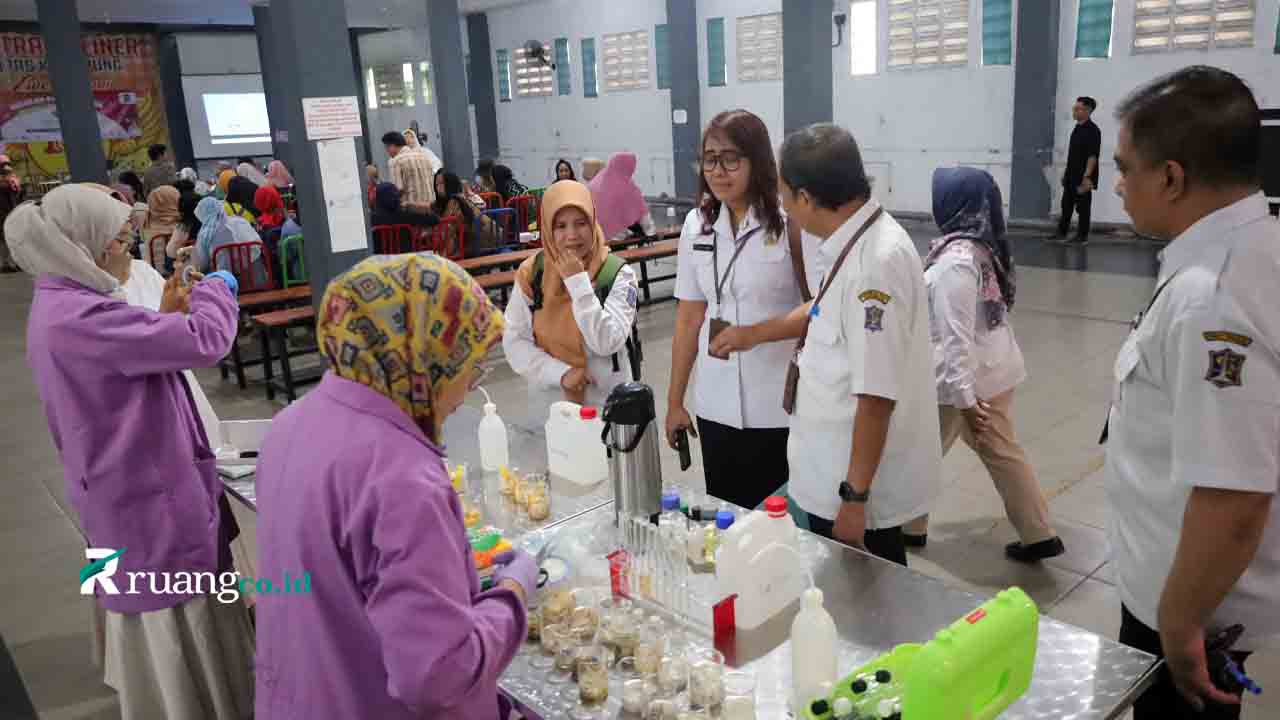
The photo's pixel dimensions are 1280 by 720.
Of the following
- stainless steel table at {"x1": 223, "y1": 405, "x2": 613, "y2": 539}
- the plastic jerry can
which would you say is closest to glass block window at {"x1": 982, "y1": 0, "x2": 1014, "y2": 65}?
stainless steel table at {"x1": 223, "y1": 405, "x2": 613, "y2": 539}

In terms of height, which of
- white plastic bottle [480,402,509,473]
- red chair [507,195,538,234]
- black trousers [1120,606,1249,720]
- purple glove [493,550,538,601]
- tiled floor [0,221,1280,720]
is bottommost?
tiled floor [0,221,1280,720]

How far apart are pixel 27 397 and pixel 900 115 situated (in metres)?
10.0

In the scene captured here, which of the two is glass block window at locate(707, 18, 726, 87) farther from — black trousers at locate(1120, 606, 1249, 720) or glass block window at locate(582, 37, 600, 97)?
black trousers at locate(1120, 606, 1249, 720)

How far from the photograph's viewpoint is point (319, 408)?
1228 millimetres

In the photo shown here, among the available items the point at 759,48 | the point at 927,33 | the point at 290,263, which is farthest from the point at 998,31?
the point at 290,263

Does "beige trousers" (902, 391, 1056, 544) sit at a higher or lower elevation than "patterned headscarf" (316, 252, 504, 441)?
lower

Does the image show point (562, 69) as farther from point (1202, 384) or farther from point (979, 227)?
point (1202, 384)

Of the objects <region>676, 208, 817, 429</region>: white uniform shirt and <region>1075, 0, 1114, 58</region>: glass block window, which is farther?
<region>1075, 0, 1114, 58</region>: glass block window

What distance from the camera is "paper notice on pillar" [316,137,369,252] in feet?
15.0

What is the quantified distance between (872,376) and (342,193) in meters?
3.55

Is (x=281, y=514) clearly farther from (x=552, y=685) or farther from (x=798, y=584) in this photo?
(x=798, y=584)

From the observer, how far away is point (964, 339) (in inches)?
120

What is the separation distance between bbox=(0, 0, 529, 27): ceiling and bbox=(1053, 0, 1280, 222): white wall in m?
9.31

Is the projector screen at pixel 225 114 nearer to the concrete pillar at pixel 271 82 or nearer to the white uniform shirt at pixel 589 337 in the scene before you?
the concrete pillar at pixel 271 82
